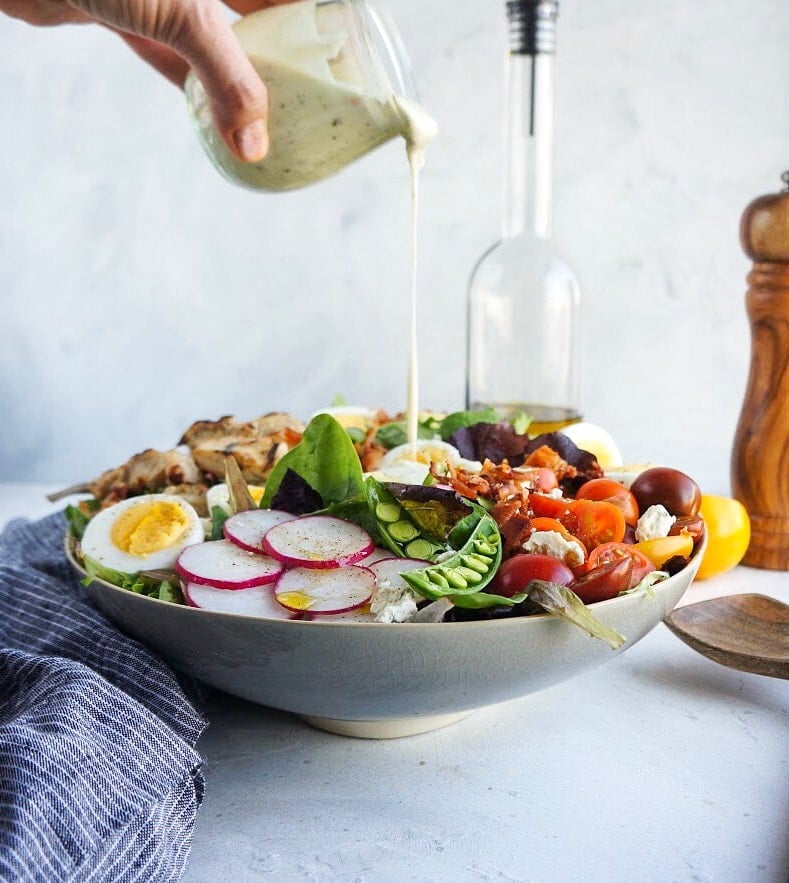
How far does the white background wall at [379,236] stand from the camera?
2055 mm

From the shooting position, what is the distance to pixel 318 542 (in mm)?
1054

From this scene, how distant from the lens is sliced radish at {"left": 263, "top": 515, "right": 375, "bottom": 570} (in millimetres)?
1021

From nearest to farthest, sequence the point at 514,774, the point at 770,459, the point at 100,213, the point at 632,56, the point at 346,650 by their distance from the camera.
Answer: the point at 346,650
the point at 514,774
the point at 770,459
the point at 632,56
the point at 100,213

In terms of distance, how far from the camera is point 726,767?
3.51ft

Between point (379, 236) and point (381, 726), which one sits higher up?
point (379, 236)

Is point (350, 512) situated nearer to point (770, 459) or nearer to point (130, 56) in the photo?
point (770, 459)

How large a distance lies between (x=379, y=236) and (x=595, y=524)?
122 centimetres

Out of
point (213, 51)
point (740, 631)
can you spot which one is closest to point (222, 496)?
point (213, 51)

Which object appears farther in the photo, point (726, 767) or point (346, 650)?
point (726, 767)

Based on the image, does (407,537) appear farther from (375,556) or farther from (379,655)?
(379,655)

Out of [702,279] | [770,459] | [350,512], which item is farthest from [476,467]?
[702,279]

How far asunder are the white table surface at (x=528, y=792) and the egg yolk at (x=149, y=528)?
0.61ft

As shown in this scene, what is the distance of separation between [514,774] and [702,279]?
136cm

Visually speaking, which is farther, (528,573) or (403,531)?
(403,531)
